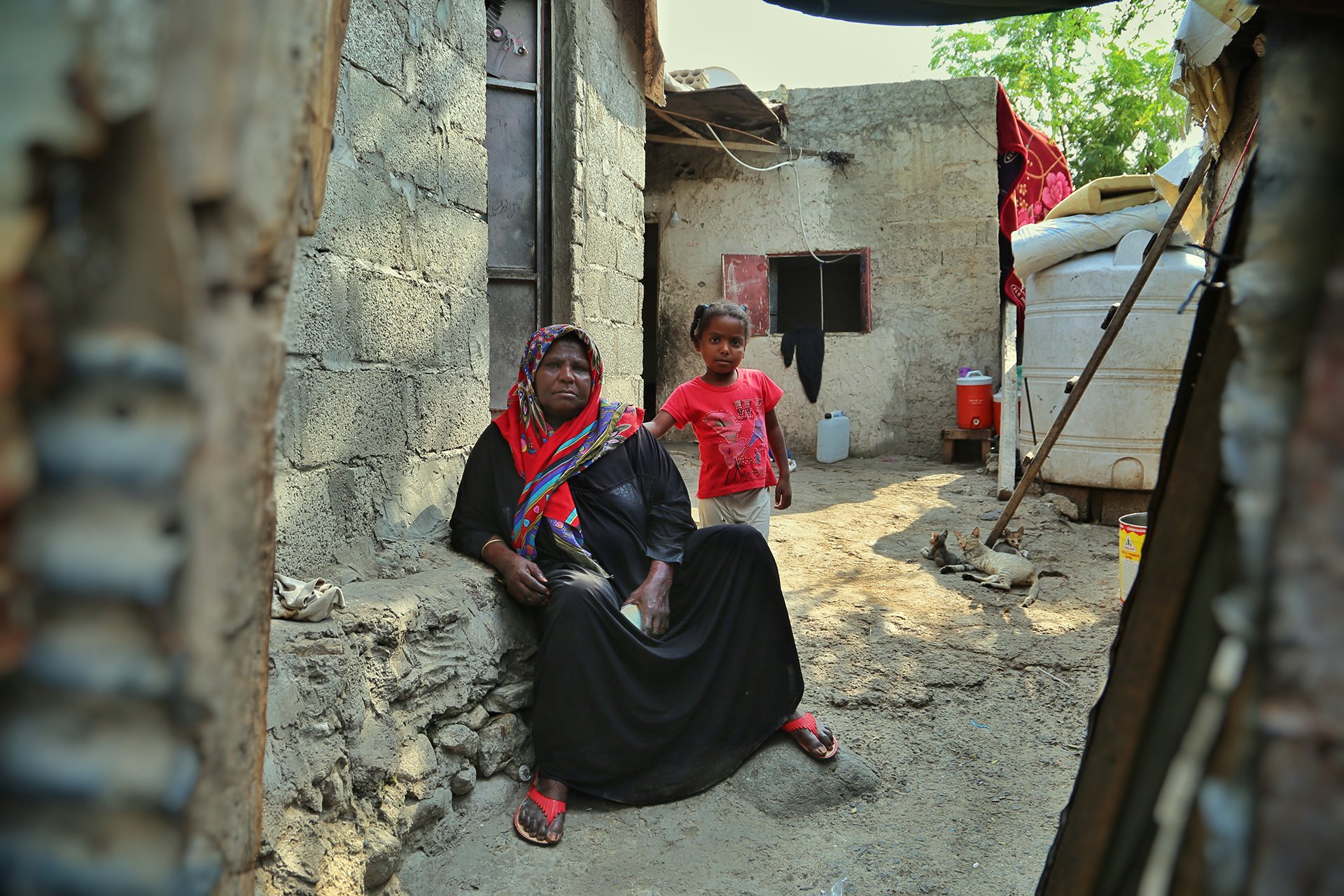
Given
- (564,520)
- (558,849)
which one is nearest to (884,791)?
(558,849)

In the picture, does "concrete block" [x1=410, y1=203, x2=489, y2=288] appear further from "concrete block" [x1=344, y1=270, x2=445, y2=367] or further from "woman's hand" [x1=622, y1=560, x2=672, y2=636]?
"woman's hand" [x1=622, y1=560, x2=672, y2=636]

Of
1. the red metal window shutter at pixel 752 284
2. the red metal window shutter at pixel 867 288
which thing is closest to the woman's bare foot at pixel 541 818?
the red metal window shutter at pixel 752 284

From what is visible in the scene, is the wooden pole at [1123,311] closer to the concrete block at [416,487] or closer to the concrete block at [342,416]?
the concrete block at [416,487]

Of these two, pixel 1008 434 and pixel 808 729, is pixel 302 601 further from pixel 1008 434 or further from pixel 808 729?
pixel 1008 434

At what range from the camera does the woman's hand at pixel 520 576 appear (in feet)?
8.72

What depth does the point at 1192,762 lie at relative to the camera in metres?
0.67

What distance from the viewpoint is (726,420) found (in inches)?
143

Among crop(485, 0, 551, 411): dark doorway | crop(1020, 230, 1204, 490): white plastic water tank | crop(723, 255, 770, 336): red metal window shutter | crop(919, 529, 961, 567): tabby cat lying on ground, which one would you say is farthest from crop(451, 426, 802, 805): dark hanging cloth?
crop(723, 255, 770, 336): red metal window shutter

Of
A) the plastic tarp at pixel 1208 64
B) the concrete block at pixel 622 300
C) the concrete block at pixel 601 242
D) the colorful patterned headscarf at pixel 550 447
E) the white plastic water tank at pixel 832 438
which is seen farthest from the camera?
the white plastic water tank at pixel 832 438

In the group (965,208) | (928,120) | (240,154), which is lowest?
(240,154)

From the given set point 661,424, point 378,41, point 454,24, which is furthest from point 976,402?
point 378,41

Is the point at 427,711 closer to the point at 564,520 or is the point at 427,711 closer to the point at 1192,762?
the point at 564,520

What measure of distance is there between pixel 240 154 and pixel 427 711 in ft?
7.14

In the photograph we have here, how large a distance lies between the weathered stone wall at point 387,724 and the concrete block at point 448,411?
46 centimetres
